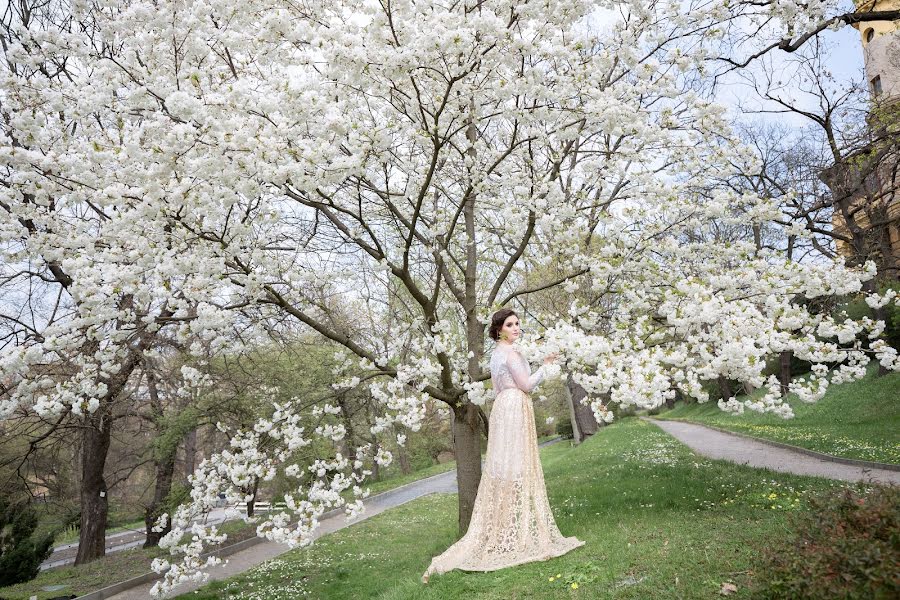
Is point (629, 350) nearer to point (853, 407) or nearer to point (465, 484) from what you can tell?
point (465, 484)

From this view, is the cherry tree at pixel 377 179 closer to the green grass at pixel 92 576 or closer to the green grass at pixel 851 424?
the green grass at pixel 92 576

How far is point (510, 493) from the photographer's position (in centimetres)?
596

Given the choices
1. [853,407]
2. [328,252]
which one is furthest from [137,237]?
[853,407]

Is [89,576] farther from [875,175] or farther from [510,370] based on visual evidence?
[875,175]

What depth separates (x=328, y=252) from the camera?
31.6 feet

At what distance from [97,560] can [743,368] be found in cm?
1460

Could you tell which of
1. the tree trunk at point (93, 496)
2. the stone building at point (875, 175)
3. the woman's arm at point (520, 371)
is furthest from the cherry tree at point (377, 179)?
the tree trunk at point (93, 496)

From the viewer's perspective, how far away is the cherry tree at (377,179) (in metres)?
5.89

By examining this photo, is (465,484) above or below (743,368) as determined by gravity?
below

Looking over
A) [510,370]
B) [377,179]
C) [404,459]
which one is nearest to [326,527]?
[377,179]

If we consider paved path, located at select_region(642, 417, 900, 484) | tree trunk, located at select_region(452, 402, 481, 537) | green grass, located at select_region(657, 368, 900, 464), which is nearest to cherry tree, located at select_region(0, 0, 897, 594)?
tree trunk, located at select_region(452, 402, 481, 537)

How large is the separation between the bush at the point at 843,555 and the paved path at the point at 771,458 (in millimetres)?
3540

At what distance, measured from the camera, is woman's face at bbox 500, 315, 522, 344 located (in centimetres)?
624

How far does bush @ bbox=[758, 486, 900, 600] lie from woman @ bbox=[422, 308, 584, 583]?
249 centimetres
